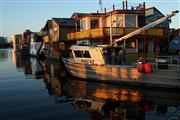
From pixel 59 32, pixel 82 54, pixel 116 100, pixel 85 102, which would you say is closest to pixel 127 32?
pixel 82 54

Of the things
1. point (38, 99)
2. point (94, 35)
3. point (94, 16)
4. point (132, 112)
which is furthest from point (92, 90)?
point (94, 16)

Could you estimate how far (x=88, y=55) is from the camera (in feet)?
94.2

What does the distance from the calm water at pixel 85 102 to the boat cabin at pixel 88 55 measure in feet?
7.11

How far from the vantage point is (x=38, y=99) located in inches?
861

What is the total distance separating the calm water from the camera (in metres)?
16.5

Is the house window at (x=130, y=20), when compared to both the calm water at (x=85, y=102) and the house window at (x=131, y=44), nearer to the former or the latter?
the house window at (x=131, y=44)

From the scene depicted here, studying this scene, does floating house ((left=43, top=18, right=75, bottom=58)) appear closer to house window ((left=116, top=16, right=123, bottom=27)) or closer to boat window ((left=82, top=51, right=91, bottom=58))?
house window ((left=116, top=16, right=123, bottom=27))

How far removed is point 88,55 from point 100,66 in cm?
220

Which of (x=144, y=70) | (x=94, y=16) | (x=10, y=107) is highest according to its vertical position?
(x=94, y=16)

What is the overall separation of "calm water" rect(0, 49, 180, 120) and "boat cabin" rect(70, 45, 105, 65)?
2167mm

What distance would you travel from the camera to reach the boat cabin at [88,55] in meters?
27.5

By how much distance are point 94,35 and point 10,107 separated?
1652 cm

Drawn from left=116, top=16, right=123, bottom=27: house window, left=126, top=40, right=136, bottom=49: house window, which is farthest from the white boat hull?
left=116, top=16, right=123, bottom=27: house window

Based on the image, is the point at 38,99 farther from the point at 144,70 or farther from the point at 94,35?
the point at 94,35
